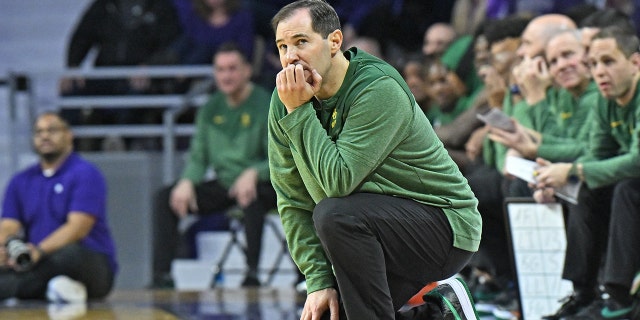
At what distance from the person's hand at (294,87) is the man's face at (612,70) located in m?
1.74

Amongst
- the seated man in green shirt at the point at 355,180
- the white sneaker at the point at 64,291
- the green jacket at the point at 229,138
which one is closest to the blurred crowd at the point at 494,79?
the green jacket at the point at 229,138

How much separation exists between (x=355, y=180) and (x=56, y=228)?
14.1ft

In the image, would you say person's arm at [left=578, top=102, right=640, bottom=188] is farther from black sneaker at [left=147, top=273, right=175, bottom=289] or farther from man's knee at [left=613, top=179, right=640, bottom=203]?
black sneaker at [left=147, top=273, right=175, bottom=289]

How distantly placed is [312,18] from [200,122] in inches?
183

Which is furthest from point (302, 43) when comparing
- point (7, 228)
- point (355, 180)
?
point (7, 228)

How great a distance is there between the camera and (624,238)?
4500 millimetres

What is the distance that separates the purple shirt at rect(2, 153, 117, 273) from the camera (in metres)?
7.14

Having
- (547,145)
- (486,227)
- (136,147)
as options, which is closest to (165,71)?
(136,147)

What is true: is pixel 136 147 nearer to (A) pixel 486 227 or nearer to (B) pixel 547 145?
(A) pixel 486 227

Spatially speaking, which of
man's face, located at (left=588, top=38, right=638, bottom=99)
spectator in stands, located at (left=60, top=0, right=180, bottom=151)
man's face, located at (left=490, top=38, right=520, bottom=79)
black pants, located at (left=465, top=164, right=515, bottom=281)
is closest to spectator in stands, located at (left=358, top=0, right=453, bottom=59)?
spectator in stands, located at (left=60, top=0, right=180, bottom=151)

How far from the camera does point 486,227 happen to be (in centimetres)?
580

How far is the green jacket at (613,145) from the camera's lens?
181 inches

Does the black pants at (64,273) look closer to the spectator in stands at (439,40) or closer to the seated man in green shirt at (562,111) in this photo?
the spectator in stands at (439,40)

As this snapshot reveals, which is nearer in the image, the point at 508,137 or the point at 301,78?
the point at 301,78
